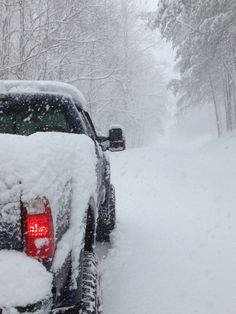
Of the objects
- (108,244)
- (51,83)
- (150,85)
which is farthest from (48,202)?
(150,85)

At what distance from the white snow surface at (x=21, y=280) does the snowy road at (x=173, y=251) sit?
2.25 meters

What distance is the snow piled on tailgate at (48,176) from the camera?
2395 mm

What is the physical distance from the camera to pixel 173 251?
6316 millimetres

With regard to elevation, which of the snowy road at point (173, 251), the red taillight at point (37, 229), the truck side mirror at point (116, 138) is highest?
the truck side mirror at point (116, 138)

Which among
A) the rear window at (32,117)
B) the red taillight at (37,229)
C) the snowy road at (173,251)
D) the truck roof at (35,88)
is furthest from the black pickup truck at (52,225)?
the snowy road at (173,251)

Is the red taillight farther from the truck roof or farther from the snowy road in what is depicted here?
the snowy road

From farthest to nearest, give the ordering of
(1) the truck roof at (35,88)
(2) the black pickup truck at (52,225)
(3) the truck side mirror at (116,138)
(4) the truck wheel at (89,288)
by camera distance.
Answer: (3) the truck side mirror at (116,138)
(1) the truck roof at (35,88)
(4) the truck wheel at (89,288)
(2) the black pickup truck at (52,225)

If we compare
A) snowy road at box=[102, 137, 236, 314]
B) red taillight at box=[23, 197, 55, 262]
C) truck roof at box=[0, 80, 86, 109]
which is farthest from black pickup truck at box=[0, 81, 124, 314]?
snowy road at box=[102, 137, 236, 314]

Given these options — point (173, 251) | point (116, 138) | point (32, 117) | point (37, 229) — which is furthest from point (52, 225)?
point (173, 251)

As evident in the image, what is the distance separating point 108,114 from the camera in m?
34.1

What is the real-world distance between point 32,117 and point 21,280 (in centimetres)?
226

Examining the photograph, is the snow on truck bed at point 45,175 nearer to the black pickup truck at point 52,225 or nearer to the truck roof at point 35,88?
the black pickup truck at point 52,225

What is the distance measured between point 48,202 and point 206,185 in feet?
35.8

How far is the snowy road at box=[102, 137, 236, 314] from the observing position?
461cm
